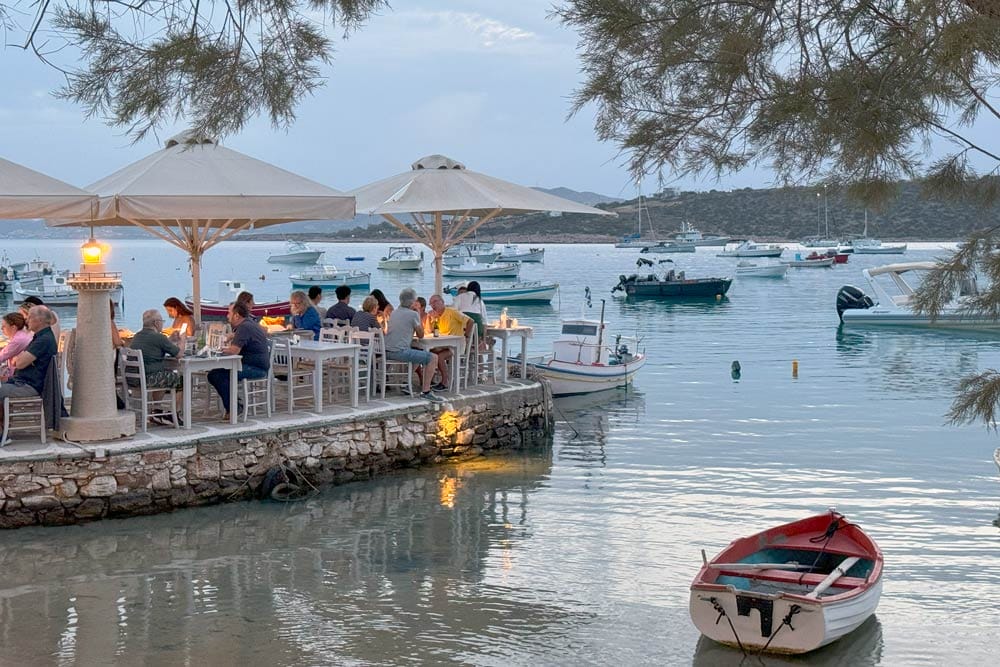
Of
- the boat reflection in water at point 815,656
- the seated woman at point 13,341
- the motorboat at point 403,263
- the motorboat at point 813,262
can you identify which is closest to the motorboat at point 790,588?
the boat reflection in water at point 815,656

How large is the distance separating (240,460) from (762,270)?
70.9 metres

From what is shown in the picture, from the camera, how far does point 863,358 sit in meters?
29.6

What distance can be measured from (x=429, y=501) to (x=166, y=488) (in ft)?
8.73

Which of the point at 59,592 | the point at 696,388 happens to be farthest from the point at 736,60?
the point at 696,388

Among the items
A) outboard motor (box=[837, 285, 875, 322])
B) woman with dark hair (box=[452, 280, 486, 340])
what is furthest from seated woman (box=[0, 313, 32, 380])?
outboard motor (box=[837, 285, 875, 322])

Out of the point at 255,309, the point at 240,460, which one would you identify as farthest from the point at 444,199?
the point at 255,309

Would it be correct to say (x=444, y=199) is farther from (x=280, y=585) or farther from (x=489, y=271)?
(x=489, y=271)

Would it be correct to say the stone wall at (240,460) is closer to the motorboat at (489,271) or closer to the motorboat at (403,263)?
the motorboat at (489,271)

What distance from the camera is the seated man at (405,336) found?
1283 cm

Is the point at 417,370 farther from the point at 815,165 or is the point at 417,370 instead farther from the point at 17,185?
the point at 815,165

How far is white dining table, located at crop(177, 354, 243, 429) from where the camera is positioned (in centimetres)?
1047

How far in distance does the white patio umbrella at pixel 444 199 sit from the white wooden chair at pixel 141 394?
3.90 meters

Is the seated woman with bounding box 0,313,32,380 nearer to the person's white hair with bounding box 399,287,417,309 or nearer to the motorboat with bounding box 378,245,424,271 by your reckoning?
the person's white hair with bounding box 399,287,417,309

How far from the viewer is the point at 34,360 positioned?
9.72 meters
